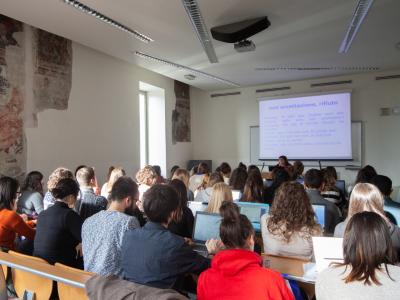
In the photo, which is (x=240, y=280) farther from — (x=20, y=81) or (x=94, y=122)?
(x=94, y=122)

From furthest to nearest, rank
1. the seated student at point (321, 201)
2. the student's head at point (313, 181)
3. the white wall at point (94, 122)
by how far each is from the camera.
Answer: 1. the white wall at point (94, 122)
2. the student's head at point (313, 181)
3. the seated student at point (321, 201)

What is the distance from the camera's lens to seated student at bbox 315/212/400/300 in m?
1.30

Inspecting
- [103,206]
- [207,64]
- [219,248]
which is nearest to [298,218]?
[219,248]

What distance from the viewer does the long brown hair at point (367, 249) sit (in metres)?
1.34

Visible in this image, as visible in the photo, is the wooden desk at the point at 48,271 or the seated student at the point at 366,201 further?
the seated student at the point at 366,201

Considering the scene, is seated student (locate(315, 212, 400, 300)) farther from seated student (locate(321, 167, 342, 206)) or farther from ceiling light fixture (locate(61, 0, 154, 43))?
ceiling light fixture (locate(61, 0, 154, 43))

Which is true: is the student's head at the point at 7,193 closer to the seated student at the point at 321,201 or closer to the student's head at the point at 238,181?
the student's head at the point at 238,181

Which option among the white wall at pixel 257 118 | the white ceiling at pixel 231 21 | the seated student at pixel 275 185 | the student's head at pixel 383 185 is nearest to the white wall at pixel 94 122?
the white ceiling at pixel 231 21

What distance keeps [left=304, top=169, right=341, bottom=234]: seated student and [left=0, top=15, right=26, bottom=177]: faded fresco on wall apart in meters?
4.02

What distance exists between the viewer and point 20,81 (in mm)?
4859

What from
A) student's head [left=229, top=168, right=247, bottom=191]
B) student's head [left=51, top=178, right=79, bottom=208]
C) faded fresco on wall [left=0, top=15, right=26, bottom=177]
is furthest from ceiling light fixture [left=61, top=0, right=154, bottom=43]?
student's head [left=229, top=168, right=247, bottom=191]

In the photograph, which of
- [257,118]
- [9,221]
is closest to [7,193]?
[9,221]

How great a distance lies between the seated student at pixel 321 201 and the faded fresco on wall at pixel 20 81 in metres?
4.03

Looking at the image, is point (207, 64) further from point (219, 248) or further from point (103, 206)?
point (219, 248)
